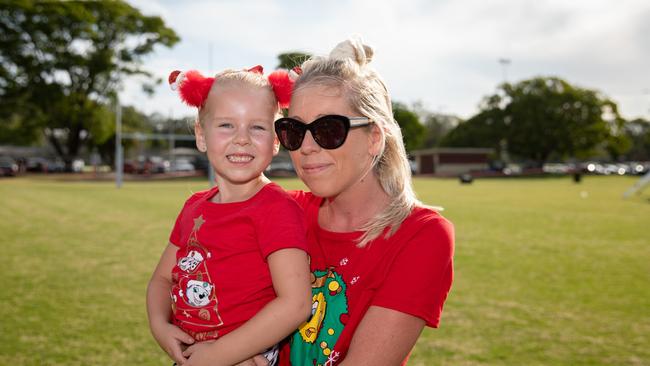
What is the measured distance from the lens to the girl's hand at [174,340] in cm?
208

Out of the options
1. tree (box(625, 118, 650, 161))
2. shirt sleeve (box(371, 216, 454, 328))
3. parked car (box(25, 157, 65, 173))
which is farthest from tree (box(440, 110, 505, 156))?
shirt sleeve (box(371, 216, 454, 328))

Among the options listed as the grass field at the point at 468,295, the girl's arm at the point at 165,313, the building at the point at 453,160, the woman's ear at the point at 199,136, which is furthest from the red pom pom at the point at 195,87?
the building at the point at 453,160

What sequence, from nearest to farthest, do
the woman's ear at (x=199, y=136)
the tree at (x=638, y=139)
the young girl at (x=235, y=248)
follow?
the young girl at (x=235, y=248) < the woman's ear at (x=199, y=136) < the tree at (x=638, y=139)

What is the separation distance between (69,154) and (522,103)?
5358 centimetres

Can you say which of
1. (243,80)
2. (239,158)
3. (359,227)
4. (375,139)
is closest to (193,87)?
(243,80)

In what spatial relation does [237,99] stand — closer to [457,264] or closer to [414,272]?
[414,272]

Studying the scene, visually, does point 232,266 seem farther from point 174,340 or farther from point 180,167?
point 180,167

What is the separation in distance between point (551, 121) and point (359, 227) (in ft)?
238

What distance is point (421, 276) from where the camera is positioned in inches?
72.9

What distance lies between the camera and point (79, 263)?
9.85 metres

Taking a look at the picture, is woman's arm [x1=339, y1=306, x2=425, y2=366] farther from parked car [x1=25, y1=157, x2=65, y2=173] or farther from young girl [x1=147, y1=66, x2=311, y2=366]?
parked car [x1=25, y1=157, x2=65, y2=173]

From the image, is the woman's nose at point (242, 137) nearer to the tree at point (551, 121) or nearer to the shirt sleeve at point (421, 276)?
the shirt sleeve at point (421, 276)

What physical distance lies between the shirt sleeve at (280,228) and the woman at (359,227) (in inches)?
5.3

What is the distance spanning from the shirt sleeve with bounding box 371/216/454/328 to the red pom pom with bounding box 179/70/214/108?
1052 millimetres
